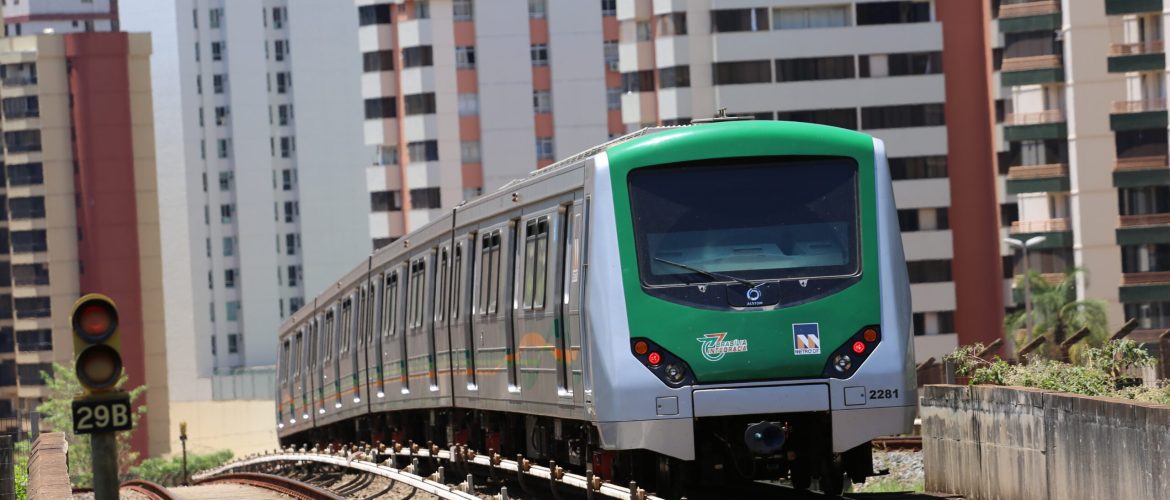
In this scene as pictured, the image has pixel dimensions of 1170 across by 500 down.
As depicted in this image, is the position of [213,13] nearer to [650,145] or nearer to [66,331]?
[66,331]

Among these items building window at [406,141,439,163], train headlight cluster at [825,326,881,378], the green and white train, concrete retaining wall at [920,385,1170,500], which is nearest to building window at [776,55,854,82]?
building window at [406,141,439,163]

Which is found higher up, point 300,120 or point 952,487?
point 300,120

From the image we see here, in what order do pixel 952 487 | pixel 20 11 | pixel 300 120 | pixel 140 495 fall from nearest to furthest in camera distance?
pixel 952 487 < pixel 140 495 < pixel 300 120 < pixel 20 11

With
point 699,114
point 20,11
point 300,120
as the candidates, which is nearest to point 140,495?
point 699,114

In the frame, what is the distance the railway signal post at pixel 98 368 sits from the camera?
8953mm

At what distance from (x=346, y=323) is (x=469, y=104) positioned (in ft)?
204

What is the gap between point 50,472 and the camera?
59.9ft

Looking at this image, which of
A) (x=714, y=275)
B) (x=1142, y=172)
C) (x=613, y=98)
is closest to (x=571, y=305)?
(x=714, y=275)

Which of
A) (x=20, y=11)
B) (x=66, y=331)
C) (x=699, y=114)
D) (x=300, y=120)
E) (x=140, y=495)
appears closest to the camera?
(x=140, y=495)

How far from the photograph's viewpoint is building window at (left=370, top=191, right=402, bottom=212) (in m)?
95.9

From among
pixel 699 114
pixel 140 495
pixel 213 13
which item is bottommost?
pixel 140 495

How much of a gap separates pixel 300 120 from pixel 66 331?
87.6 feet

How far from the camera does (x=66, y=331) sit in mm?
118812

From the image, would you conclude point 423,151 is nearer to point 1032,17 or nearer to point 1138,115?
point 1032,17
